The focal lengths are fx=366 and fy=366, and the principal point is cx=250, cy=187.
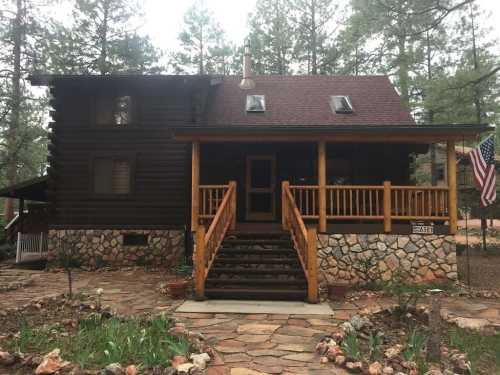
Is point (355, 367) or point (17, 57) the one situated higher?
point (17, 57)

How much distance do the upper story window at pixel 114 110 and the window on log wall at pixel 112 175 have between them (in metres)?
1.31

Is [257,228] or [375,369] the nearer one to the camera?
[375,369]

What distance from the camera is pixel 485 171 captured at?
8766 millimetres

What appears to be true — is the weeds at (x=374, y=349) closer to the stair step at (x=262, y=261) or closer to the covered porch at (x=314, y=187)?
the covered porch at (x=314, y=187)

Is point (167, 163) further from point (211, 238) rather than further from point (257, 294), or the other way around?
point (257, 294)

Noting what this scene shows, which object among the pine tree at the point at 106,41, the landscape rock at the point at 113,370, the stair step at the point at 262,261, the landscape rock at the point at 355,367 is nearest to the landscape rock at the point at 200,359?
the landscape rock at the point at 113,370

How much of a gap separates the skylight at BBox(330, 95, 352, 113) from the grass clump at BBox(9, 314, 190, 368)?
9.30m

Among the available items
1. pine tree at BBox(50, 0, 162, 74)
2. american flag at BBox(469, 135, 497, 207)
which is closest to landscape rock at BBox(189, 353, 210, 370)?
american flag at BBox(469, 135, 497, 207)

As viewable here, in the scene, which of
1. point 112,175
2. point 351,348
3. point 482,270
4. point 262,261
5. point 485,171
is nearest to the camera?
point 351,348

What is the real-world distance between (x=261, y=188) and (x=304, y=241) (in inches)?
158

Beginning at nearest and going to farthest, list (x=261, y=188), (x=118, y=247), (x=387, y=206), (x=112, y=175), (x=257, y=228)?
(x=387, y=206)
(x=257, y=228)
(x=261, y=188)
(x=118, y=247)
(x=112, y=175)

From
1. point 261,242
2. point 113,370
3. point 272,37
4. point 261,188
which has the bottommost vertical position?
point 113,370

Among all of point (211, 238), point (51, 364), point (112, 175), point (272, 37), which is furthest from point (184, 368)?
point (272, 37)

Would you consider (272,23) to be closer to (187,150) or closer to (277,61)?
(277,61)
